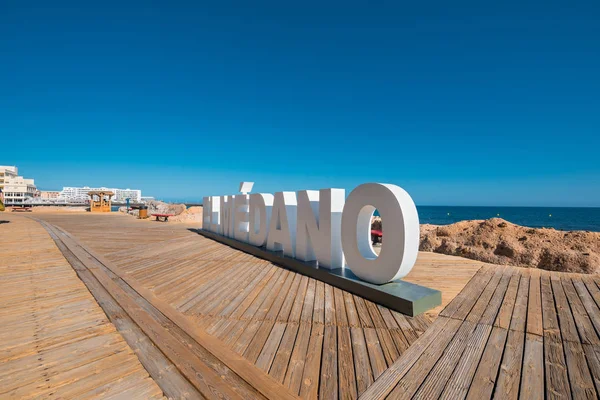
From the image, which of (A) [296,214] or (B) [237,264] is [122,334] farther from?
(A) [296,214]

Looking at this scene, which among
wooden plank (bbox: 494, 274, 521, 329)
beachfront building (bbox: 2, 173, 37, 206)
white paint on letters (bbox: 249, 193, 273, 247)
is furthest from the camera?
beachfront building (bbox: 2, 173, 37, 206)

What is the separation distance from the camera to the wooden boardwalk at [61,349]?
1766 mm

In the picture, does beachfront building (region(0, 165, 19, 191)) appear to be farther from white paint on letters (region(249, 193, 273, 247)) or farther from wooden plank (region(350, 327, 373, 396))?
wooden plank (region(350, 327, 373, 396))

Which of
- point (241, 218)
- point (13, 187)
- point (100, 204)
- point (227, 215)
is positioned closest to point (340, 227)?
point (241, 218)

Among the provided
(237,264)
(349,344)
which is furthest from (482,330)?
(237,264)

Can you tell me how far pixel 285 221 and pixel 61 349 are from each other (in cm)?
395

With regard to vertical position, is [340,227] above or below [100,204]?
below

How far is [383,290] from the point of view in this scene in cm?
354

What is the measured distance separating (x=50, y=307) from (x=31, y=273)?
209 cm

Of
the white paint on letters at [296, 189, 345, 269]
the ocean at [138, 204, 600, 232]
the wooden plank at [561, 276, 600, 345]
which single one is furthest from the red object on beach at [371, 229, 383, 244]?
the ocean at [138, 204, 600, 232]

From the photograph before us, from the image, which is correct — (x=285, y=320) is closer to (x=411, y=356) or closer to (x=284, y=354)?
(x=284, y=354)

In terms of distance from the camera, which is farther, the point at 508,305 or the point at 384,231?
the point at 384,231

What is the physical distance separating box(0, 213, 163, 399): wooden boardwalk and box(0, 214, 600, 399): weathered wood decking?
148 millimetres

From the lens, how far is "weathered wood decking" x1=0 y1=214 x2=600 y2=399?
75.7 inches
